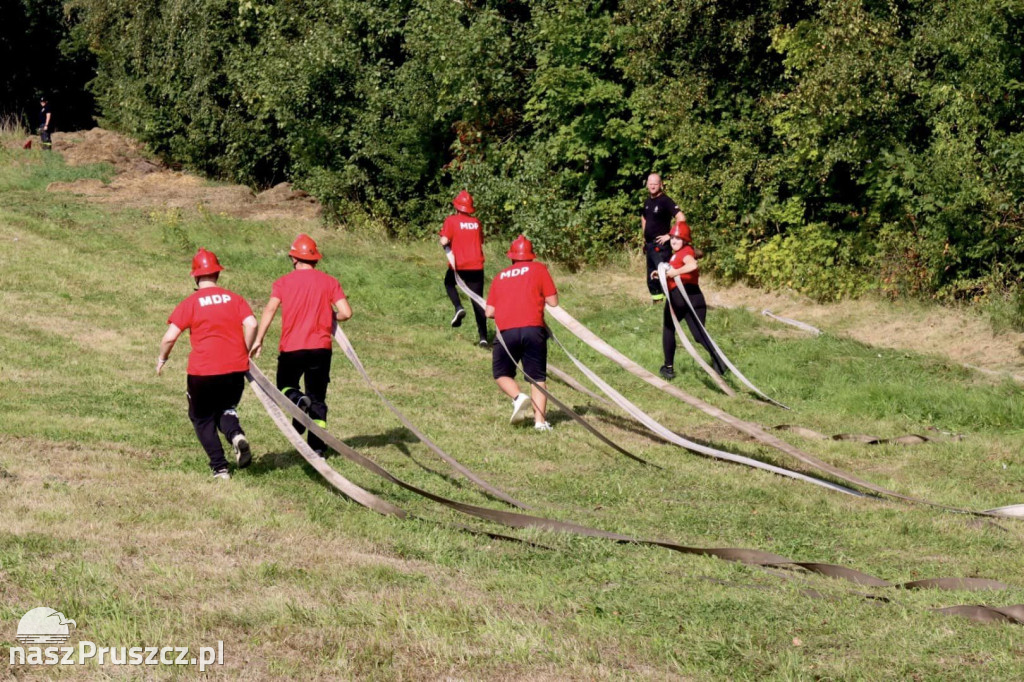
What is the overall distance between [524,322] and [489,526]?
349 cm

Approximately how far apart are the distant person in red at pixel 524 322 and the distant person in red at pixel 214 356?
9.55 feet

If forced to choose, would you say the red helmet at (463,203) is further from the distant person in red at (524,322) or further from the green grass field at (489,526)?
the distant person in red at (524,322)

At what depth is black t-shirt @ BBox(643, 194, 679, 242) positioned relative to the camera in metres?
14.7

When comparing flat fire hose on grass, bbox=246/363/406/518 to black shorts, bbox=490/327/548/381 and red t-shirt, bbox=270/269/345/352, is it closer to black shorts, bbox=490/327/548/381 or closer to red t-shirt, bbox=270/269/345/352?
red t-shirt, bbox=270/269/345/352

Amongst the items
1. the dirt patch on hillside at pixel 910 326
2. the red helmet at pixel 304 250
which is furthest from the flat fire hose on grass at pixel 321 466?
the dirt patch on hillside at pixel 910 326

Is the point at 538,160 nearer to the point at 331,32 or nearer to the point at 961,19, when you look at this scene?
the point at 331,32

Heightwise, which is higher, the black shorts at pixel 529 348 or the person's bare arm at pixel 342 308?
the person's bare arm at pixel 342 308

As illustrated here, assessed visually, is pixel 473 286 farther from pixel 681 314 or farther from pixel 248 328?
pixel 248 328

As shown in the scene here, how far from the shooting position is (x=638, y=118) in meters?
21.1

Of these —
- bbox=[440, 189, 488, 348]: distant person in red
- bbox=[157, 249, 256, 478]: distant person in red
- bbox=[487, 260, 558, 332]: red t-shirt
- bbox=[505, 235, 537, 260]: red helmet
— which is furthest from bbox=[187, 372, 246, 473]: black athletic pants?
bbox=[440, 189, 488, 348]: distant person in red

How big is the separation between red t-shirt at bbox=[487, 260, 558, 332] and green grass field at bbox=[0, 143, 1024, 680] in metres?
1.08

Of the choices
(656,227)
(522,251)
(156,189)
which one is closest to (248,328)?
(522,251)

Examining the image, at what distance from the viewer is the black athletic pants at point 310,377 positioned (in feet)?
29.4

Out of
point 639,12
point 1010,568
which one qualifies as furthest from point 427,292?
point 1010,568
